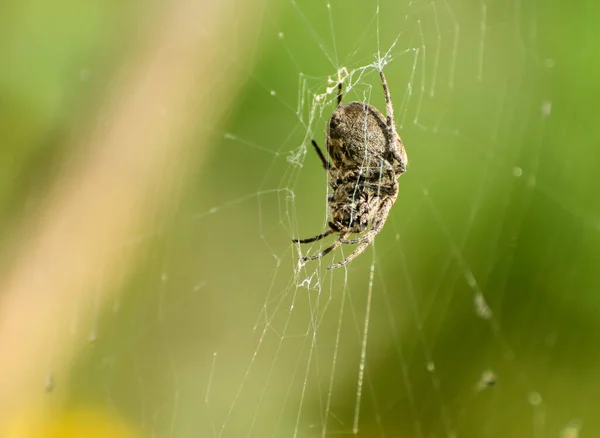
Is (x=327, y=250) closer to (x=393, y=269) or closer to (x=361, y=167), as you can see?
(x=361, y=167)

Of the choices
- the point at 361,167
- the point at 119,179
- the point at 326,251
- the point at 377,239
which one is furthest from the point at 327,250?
the point at 119,179

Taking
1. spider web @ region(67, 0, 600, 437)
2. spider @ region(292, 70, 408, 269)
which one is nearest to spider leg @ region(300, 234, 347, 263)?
spider @ region(292, 70, 408, 269)

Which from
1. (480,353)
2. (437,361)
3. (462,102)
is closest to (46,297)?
(437,361)

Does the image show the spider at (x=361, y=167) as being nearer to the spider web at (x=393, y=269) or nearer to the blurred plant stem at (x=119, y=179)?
the spider web at (x=393, y=269)

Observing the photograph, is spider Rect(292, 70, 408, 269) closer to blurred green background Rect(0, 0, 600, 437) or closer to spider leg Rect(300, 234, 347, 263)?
spider leg Rect(300, 234, 347, 263)

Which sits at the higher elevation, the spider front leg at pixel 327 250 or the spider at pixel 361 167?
the spider at pixel 361 167

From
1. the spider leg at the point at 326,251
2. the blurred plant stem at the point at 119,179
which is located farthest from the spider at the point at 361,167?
the blurred plant stem at the point at 119,179
